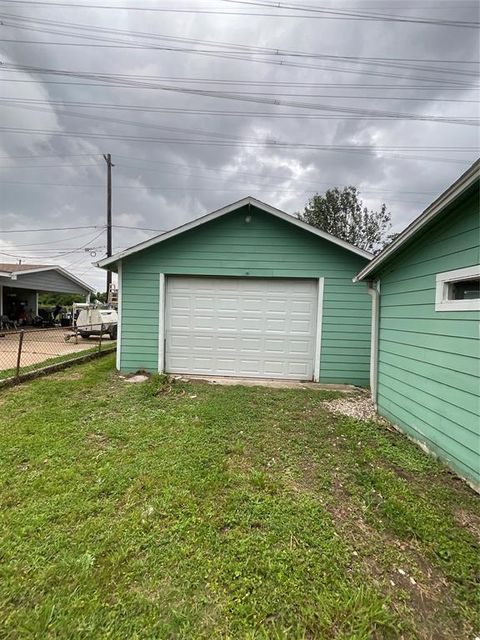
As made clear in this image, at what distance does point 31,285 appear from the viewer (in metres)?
17.7

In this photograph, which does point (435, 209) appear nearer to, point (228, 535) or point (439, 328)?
point (439, 328)

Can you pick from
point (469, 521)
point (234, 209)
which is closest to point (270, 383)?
point (234, 209)

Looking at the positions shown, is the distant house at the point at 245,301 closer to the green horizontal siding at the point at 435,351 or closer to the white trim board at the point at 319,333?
the white trim board at the point at 319,333

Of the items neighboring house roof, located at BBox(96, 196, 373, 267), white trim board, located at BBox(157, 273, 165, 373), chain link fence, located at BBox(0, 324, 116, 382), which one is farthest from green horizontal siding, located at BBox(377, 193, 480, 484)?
chain link fence, located at BBox(0, 324, 116, 382)

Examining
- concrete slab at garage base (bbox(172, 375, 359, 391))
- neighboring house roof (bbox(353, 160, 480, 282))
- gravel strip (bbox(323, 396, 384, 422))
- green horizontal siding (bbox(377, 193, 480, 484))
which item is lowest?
gravel strip (bbox(323, 396, 384, 422))

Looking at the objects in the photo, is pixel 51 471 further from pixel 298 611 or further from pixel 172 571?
pixel 298 611

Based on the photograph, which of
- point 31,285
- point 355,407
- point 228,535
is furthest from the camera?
point 31,285

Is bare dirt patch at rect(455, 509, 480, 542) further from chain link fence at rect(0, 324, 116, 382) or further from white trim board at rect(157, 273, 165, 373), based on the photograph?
white trim board at rect(157, 273, 165, 373)

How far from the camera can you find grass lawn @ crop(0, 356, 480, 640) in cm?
158

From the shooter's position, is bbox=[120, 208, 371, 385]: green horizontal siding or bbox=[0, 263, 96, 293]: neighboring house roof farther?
bbox=[0, 263, 96, 293]: neighboring house roof

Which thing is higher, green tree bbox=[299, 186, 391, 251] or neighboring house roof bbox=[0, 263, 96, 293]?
green tree bbox=[299, 186, 391, 251]

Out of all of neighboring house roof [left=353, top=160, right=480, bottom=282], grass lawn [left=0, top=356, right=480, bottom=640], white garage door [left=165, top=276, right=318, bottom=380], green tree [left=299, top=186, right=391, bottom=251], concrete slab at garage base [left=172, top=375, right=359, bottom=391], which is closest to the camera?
Result: grass lawn [left=0, top=356, right=480, bottom=640]

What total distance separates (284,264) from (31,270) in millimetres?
15774

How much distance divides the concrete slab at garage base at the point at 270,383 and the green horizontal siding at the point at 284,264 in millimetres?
265
